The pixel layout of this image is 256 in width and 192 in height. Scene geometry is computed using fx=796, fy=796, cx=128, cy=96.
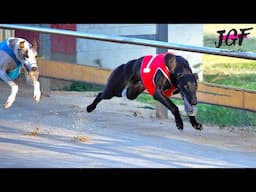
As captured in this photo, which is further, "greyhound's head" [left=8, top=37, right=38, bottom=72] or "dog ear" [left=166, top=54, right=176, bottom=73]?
"greyhound's head" [left=8, top=37, right=38, bottom=72]

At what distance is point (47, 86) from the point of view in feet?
48.5

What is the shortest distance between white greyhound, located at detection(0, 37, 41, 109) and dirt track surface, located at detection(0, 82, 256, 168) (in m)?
1.63

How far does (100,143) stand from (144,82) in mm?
3868

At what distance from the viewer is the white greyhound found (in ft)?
23.9

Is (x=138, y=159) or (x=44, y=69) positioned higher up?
(x=44, y=69)

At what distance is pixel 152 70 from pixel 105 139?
170 inches

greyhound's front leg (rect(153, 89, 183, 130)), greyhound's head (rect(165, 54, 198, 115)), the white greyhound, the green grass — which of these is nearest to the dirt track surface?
the green grass

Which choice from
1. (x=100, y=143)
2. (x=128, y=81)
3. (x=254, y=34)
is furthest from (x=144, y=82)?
(x=254, y=34)

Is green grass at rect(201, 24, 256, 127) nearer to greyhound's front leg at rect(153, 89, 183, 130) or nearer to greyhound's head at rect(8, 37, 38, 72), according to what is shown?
greyhound's front leg at rect(153, 89, 183, 130)

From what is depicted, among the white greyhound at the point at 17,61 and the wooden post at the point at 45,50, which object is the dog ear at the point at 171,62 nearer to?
the white greyhound at the point at 17,61

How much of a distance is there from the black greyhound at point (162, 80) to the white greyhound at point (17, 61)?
713 millimetres

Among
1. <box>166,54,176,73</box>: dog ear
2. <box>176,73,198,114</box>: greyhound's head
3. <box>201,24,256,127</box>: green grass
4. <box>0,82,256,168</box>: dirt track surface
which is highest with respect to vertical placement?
<box>166,54,176,73</box>: dog ear

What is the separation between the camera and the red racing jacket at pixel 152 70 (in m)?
6.82

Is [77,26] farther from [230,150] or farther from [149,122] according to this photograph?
[230,150]
